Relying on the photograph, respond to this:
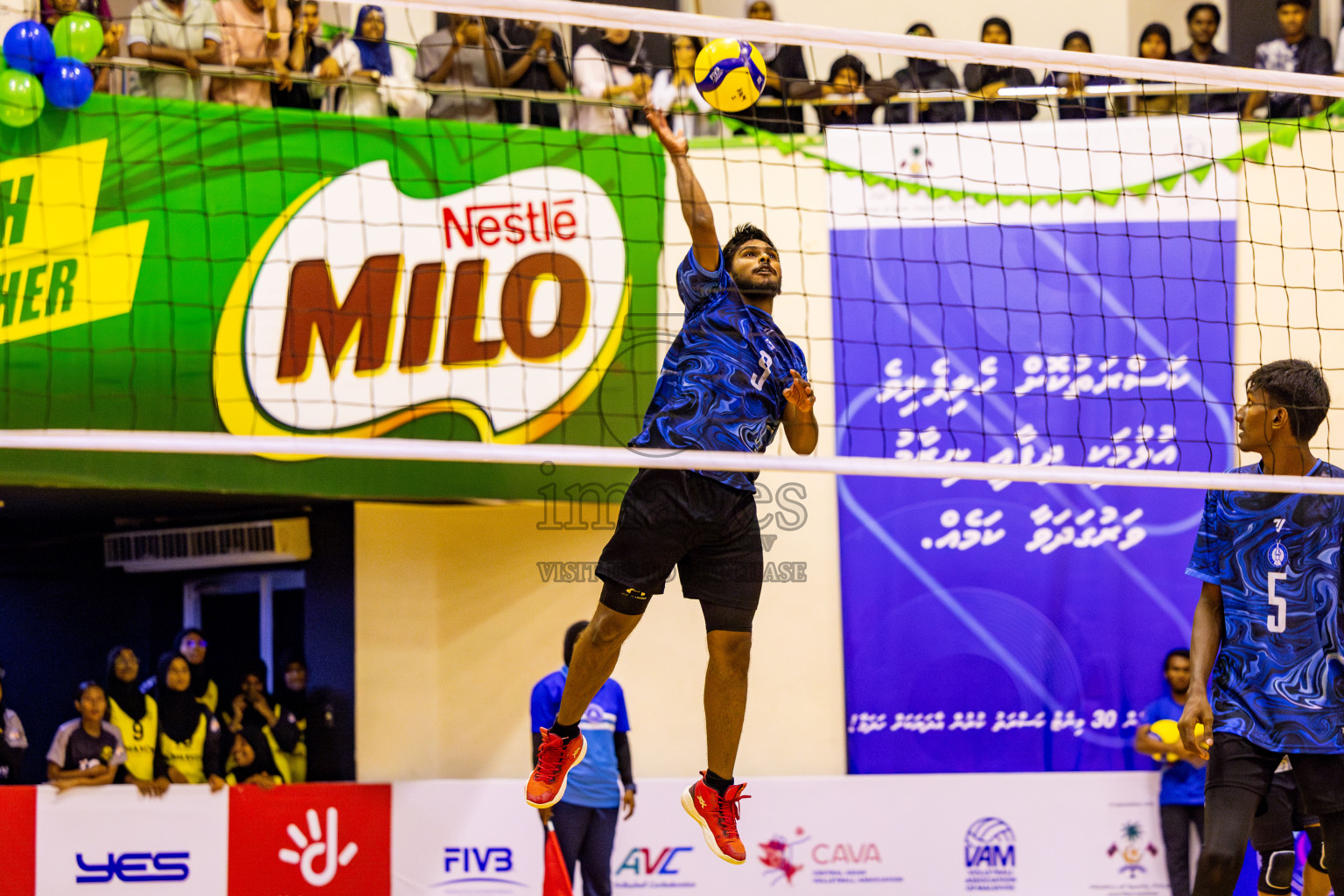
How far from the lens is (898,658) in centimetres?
917

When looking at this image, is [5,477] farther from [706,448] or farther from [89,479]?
[706,448]

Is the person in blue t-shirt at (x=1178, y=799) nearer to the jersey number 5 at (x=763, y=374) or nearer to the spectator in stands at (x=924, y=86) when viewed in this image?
the spectator in stands at (x=924, y=86)

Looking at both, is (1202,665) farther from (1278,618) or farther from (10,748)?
(10,748)

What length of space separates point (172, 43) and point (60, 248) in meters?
1.61

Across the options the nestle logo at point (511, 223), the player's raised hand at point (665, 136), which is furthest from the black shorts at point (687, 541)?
the nestle logo at point (511, 223)

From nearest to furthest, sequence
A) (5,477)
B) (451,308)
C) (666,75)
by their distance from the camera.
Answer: (5,477) < (451,308) < (666,75)

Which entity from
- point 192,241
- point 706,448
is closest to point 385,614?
point 192,241

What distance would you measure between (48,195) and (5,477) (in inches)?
66.8

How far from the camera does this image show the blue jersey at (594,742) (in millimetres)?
7309

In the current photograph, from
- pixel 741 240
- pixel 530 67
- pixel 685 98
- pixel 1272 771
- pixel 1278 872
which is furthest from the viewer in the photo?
pixel 685 98

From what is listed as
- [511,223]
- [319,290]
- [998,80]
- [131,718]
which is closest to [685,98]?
[511,223]

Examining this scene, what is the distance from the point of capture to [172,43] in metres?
8.08

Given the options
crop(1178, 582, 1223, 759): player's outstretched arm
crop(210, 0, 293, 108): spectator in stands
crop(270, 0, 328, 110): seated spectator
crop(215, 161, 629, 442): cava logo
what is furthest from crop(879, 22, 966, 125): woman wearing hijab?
crop(1178, 582, 1223, 759): player's outstretched arm

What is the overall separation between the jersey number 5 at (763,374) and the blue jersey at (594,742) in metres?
3.51
